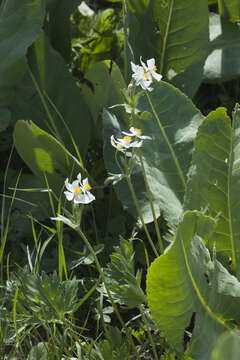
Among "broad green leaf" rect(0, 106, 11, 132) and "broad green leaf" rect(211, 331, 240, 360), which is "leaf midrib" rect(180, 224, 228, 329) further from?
"broad green leaf" rect(0, 106, 11, 132)

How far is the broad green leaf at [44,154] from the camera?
6.31 ft

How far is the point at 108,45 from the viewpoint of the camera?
2.52m

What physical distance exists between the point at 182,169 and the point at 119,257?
546 millimetres

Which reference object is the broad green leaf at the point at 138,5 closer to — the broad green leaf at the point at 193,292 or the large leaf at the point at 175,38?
the large leaf at the point at 175,38

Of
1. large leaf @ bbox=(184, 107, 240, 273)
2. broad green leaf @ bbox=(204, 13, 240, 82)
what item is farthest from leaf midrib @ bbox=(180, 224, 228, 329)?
broad green leaf @ bbox=(204, 13, 240, 82)

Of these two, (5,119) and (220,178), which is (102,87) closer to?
(5,119)

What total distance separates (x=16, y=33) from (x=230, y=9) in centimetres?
95

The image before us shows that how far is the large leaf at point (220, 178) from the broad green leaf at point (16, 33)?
0.81m

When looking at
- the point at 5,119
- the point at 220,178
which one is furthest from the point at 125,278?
the point at 5,119

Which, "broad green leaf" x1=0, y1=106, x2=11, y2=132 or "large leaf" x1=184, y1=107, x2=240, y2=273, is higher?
"broad green leaf" x1=0, y1=106, x2=11, y2=132

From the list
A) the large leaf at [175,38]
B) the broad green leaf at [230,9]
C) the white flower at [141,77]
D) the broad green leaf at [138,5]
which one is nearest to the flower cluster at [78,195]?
the white flower at [141,77]

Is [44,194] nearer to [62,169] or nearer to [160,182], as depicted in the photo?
[62,169]

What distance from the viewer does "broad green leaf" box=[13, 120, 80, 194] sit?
1.92 m

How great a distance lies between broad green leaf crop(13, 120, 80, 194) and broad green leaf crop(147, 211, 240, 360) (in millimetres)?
666
